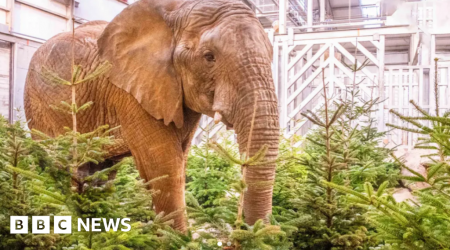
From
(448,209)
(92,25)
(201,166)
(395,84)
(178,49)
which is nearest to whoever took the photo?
(448,209)

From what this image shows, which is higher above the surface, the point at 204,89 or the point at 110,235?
the point at 204,89

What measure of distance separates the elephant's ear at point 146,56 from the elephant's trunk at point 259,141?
0.48m

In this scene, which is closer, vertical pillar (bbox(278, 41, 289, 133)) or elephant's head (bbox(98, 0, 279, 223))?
elephant's head (bbox(98, 0, 279, 223))

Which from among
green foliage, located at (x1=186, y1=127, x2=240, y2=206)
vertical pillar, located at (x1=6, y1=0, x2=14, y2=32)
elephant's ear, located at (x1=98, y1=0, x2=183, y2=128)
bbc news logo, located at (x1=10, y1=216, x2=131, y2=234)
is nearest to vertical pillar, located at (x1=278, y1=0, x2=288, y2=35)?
green foliage, located at (x1=186, y1=127, x2=240, y2=206)

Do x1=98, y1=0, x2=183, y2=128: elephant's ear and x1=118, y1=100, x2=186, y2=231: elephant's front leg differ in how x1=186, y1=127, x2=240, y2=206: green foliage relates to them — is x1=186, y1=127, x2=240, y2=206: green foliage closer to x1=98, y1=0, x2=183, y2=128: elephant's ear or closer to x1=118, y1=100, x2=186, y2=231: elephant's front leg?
x1=118, y1=100, x2=186, y2=231: elephant's front leg

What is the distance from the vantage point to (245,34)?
2195 mm

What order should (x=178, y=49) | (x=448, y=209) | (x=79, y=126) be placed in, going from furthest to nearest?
(x=79, y=126) → (x=178, y=49) → (x=448, y=209)

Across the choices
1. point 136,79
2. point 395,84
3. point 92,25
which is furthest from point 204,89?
point 395,84

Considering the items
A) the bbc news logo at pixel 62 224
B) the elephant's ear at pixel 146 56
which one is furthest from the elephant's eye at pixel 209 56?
the bbc news logo at pixel 62 224

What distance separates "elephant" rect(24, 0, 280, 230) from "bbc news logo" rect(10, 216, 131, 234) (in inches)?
26.3

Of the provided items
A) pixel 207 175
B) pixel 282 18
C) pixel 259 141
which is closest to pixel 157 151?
pixel 259 141

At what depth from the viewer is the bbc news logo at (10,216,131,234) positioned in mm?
1462

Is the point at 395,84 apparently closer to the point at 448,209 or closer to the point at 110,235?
the point at 448,209

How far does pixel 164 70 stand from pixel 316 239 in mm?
1205
